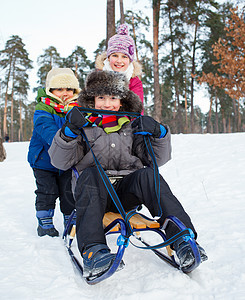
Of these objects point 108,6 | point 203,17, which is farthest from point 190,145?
point 203,17

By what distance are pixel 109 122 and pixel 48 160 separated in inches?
36.5

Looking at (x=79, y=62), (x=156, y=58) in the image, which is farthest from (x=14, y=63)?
(x=156, y=58)

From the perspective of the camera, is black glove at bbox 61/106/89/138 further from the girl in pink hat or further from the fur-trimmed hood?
the girl in pink hat

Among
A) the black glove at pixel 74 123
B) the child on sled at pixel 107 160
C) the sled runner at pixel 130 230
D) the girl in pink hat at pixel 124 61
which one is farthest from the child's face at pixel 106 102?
the girl in pink hat at pixel 124 61

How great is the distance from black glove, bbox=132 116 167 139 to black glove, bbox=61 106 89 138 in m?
0.42

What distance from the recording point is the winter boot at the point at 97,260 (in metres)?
1.54

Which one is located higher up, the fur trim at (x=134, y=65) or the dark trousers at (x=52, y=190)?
the fur trim at (x=134, y=65)

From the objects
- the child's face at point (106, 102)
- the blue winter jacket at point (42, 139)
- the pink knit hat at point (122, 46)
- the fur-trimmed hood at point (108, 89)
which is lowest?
the blue winter jacket at point (42, 139)

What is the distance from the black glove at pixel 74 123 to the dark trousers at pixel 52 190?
3.51 feet

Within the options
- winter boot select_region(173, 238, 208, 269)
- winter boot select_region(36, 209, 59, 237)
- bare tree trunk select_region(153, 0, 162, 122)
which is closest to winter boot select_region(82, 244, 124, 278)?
winter boot select_region(173, 238, 208, 269)

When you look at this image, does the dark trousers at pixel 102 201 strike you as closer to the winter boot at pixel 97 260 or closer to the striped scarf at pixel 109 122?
the winter boot at pixel 97 260

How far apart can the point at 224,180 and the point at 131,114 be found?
2.67 m

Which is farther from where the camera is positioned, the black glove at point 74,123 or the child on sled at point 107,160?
the black glove at point 74,123

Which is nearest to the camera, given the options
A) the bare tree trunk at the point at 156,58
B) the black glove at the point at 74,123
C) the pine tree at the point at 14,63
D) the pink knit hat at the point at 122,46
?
the black glove at the point at 74,123
